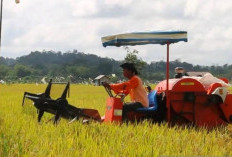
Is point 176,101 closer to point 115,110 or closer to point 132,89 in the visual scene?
point 132,89

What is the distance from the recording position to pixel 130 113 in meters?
8.66

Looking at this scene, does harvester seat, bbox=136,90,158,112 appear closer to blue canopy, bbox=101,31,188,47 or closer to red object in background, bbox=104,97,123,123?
red object in background, bbox=104,97,123,123

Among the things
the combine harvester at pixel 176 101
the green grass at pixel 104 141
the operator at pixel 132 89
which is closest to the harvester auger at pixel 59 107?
the combine harvester at pixel 176 101

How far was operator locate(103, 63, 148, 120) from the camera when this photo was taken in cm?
853

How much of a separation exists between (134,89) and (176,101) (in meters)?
0.88

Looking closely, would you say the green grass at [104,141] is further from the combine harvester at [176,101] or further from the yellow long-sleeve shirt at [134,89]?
the yellow long-sleeve shirt at [134,89]

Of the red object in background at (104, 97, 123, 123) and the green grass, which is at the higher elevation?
the red object in background at (104, 97, 123, 123)

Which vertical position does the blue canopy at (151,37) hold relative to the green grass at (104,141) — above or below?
above

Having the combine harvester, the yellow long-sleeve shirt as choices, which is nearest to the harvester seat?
the combine harvester

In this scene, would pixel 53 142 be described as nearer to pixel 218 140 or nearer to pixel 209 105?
pixel 218 140

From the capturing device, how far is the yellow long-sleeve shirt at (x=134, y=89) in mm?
8462

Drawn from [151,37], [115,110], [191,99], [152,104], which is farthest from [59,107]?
[191,99]

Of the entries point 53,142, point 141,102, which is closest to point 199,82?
point 141,102

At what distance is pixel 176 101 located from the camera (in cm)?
885
